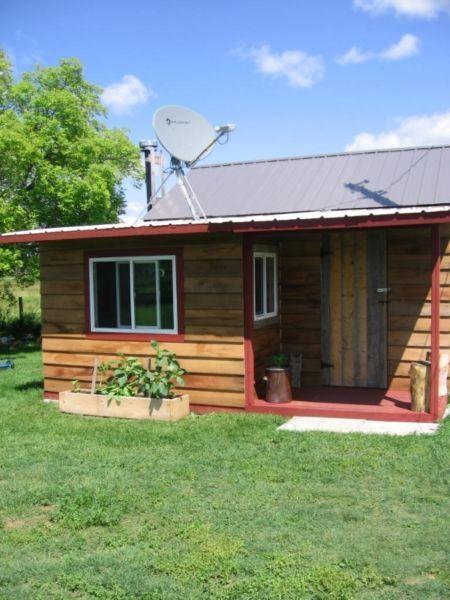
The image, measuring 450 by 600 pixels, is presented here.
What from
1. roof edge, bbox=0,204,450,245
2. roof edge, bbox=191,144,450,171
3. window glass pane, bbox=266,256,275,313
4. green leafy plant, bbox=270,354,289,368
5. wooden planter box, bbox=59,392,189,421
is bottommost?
wooden planter box, bbox=59,392,189,421

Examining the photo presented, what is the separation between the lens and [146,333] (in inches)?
336

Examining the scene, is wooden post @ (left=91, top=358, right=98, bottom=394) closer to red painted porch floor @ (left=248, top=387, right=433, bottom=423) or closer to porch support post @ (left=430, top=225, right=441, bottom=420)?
red painted porch floor @ (left=248, top=387, right=433, bottom=423)

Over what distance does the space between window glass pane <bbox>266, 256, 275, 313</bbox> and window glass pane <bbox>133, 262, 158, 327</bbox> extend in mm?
1581

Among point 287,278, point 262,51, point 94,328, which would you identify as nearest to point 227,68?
point 262,51

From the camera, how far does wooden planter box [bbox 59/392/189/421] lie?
25.7ft

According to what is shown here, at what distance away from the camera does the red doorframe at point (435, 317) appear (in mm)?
7059

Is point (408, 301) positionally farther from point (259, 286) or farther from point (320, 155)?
point (320, 155)

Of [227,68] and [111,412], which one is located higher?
[227,68]

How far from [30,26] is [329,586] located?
17.9m

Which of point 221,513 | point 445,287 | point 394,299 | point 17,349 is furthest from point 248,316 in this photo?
point 17,349

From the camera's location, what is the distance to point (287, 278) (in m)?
9.27

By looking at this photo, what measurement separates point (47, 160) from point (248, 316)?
977 cm

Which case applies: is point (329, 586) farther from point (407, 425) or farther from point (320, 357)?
point (320, 357)

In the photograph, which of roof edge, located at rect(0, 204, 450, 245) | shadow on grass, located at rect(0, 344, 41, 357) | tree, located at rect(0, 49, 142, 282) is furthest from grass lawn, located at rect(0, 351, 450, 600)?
tree, located at rect(0, 49, 142, 282)
